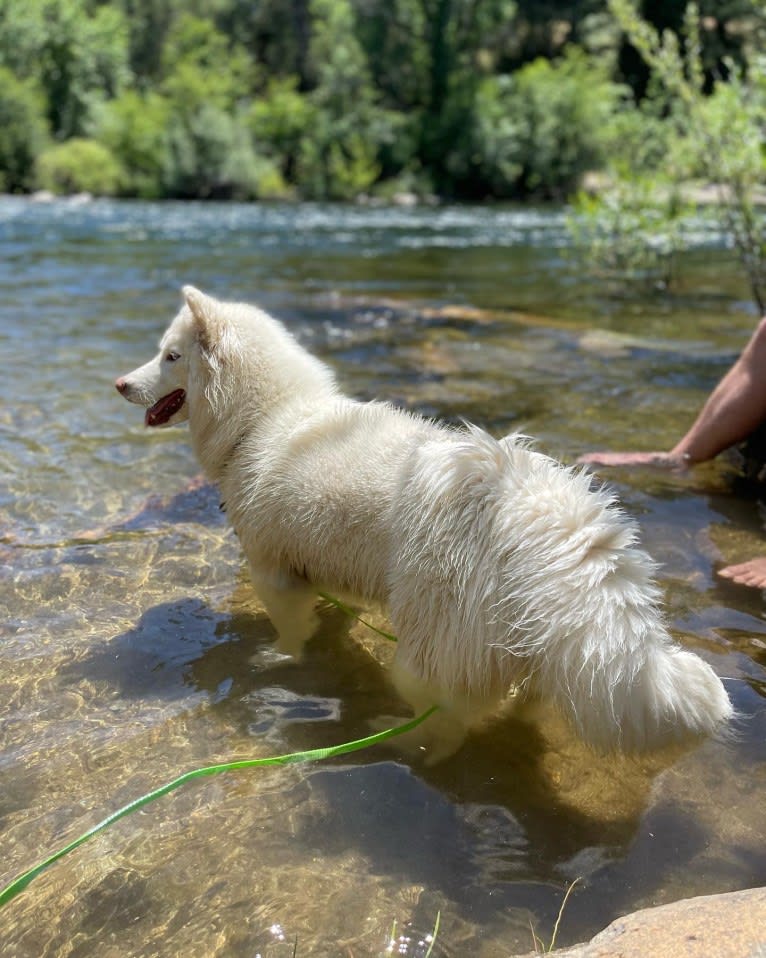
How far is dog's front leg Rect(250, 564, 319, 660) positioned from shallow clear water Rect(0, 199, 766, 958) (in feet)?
0.28

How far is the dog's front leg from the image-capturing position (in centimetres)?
332

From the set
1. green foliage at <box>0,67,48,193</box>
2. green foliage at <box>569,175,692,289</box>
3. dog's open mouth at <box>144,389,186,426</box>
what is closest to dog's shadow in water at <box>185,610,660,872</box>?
dog's open mouth at <box>144,389,186,426</box>

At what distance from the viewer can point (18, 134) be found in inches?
1618

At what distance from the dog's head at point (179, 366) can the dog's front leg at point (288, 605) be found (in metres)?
0.85

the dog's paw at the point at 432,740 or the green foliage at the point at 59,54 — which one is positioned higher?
the green foliage at the point at 59,54

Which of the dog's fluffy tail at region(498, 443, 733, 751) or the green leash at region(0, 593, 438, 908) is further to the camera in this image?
the dog's fluffy tail at region(498, 443, 733, 751)

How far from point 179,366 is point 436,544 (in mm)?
1658

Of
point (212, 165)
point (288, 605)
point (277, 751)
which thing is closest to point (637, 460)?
point (288, 605)

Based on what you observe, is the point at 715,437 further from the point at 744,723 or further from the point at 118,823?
the point at 118,823

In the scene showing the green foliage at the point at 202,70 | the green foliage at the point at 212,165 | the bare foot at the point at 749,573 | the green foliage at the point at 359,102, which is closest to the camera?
the bare foot at the point at 749,573

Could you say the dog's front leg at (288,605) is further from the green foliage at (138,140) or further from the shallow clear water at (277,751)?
the green foliage at (138,140)

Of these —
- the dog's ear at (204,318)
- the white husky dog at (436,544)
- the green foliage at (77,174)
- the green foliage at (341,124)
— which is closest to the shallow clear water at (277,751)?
the white husky dog at (436,544)

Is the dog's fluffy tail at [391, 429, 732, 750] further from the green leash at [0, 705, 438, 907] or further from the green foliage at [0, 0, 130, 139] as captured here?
the green foliage at [0, 0, 130, 139]

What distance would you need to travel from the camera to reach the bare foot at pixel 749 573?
3615 mm
